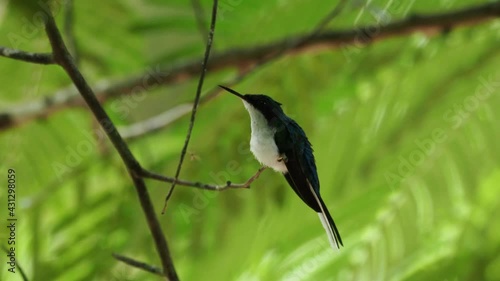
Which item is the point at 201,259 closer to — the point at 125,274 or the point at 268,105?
the point at 125,274

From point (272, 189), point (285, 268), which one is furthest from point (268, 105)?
point (272, 189)

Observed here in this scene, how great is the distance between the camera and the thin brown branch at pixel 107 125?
17.6 inches

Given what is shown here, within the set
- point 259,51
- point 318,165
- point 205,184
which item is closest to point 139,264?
point 205,184

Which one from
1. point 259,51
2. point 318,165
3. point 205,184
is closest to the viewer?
point 205,184

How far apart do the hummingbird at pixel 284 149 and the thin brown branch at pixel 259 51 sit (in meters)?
0.42

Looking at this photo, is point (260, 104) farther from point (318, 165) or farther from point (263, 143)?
point (318, 165)

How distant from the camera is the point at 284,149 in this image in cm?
48

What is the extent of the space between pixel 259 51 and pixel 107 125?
56 centimetres

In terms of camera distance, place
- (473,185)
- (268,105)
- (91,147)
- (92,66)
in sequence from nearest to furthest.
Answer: (268,105) → (473,185) → (91,147) → (92,66)

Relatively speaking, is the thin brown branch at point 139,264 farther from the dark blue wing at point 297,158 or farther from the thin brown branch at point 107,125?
the dark blue wing at point 297,158

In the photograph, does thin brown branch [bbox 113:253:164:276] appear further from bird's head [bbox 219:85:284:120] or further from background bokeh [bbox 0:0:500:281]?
background bokeh [bbox 0:0:500:281]

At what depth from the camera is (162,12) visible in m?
1.18

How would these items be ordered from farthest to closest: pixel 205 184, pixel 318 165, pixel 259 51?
pixel 259 51 → pixel 318 165 → pixel 205 184

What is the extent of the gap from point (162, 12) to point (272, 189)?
417 millimetres
